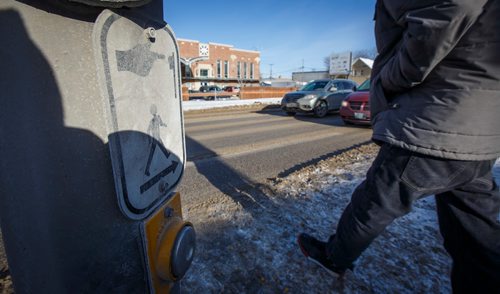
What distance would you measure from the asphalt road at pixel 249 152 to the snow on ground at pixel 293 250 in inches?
20.5

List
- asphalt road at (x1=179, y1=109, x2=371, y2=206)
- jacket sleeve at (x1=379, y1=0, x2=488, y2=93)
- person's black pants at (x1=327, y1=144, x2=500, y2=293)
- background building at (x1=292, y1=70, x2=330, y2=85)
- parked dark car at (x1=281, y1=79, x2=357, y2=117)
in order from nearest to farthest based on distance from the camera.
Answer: jacket sleeve at (x1=379, y1=0, x2=488, y2=93) → person's black pants at (x1=327, y1=144, x2=500, y2=293) → asphalt road at (x1=179, y1=109, x2=371, y2=206) → parked dark car at (x1=281, y1=79, x2=357, y2=117) → background building at (x1=292, y1=70, x2=330, y2=85)

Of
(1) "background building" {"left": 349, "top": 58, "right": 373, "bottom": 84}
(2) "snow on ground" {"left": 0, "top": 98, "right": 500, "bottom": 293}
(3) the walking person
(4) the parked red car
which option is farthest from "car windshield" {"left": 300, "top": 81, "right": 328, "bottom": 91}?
(1) "background building" {"left": 349, "top": 58, "right": 373, "bottom": 84}

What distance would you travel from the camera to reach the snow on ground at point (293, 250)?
1670mm

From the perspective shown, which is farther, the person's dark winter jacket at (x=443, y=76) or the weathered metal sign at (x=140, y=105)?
the person's dark winter jacket at (x=443, y=76)

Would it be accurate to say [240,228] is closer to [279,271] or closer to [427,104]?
[279,271]

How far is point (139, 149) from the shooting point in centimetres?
77

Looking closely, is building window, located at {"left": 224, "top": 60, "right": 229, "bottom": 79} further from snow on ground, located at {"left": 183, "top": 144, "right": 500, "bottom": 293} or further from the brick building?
snow on ground, located at {"left": 183, "top": 144, "right": 500, "bottom": 293}

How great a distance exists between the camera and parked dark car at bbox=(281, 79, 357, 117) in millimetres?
10258

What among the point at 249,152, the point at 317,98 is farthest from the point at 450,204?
the point at 317,98

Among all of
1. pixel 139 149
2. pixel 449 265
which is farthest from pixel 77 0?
pixel 449 265

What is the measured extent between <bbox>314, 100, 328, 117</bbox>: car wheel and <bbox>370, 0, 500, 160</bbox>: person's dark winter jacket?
9368 millimetres

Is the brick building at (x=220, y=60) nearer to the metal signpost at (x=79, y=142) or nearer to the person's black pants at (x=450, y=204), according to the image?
the person's black pants at (x=450, y=204)

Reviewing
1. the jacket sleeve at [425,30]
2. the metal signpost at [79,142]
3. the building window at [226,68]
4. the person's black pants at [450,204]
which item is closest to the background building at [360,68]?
the building window at [226,68]

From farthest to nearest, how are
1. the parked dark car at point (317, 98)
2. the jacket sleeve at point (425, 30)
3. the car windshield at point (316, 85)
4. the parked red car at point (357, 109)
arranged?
the car windshield at point (316, 85) → the parked dark car at point (317, 98) → the parked red car at point (357, 109) → the jacket sleeve at point (425, 30)
